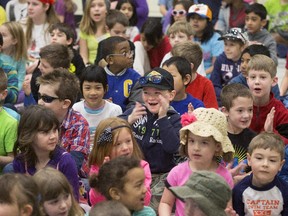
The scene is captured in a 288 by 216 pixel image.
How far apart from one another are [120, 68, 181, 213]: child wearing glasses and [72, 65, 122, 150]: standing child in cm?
60

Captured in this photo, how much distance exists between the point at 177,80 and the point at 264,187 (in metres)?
1.65

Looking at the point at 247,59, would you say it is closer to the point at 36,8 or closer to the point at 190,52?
the point at 190,52

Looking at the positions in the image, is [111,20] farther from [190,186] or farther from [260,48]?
[190,186]

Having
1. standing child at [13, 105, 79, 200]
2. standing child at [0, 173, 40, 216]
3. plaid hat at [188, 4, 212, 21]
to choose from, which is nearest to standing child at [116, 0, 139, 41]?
plaid hat at [188, 4, 212, 21]

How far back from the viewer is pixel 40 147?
5254mm

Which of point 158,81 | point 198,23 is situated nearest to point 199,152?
point 158,81

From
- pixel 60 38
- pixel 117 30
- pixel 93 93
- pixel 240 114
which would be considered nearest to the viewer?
pixel 240 114

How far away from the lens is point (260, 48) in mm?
7793

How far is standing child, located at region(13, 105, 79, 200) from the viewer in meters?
5.24

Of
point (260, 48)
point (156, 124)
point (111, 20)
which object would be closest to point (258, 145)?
point (156, 124)

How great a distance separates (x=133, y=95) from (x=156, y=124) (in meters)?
1.21

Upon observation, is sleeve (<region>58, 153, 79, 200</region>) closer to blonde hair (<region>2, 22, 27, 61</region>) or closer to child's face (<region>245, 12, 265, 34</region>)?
blonde hair (<region>2, 22, 27, 61</region>)

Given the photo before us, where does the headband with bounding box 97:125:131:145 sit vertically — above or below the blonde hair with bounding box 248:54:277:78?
below

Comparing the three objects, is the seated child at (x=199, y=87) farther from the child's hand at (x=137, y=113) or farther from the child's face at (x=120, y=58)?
the child's hand at (x=137, y=113)
